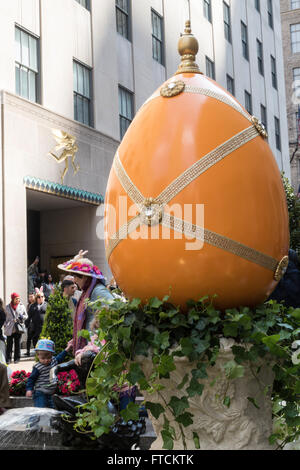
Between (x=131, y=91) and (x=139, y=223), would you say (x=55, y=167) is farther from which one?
(x=139, y=223)

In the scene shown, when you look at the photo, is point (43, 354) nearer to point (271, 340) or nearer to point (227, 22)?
point (271, 340)

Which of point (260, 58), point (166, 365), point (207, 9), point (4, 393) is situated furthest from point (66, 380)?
point (260, 58)

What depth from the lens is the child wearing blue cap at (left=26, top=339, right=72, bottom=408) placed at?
21.0ft

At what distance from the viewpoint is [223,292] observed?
2539 millimetres

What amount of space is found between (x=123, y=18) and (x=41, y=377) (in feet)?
54.4

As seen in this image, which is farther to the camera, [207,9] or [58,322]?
[207,9]

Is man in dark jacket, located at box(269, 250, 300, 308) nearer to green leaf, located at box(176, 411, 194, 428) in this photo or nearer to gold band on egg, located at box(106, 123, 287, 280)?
gold band on egg, located at box(106, 123, 287, 280)

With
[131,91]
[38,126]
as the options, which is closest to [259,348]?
[38,126]

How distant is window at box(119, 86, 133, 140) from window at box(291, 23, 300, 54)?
3131cm

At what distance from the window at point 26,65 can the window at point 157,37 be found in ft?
24.5

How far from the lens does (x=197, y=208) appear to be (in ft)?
8.14

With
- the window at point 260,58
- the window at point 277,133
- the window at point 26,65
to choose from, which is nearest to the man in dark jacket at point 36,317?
the window at point 26,65

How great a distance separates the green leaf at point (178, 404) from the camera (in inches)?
95.3

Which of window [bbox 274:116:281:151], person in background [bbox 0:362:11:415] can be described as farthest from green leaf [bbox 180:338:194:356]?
window [bbox 274:116:281:151]
